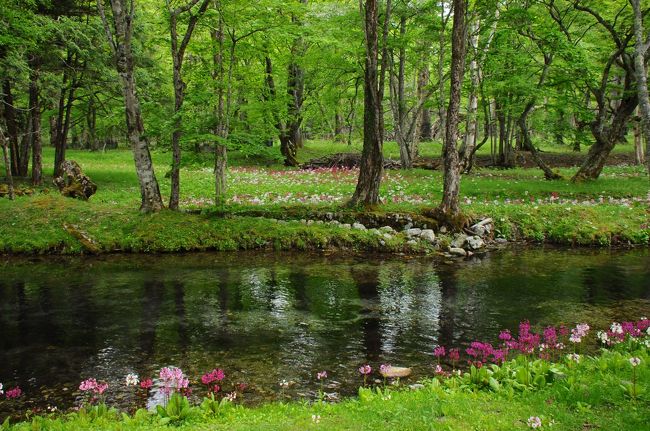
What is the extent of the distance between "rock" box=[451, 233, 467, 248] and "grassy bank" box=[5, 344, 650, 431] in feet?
34.0

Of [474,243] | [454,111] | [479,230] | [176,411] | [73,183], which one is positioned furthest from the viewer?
[73,183]

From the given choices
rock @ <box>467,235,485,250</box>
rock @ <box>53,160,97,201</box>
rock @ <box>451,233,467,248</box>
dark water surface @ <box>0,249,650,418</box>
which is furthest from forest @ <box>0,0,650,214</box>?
dark water surface @ <box>0,249,650,418</box>

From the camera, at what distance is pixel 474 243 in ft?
55.7

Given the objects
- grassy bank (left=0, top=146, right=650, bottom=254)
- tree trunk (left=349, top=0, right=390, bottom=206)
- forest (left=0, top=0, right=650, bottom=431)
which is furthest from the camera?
tree trunk (left=349, top=0, right=390, bottom=206)

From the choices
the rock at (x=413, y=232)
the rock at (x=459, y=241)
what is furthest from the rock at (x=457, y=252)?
the rock at (x=413, y=232)

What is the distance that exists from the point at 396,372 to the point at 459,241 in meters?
10.2

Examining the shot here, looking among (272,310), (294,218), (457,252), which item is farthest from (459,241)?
(272,310)

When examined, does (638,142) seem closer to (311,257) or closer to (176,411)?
(311,257)

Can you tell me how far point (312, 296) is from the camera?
485 inches

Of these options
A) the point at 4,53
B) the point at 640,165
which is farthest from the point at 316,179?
the point at 640,165

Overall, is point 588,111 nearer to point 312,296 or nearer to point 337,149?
Result: point 312,296

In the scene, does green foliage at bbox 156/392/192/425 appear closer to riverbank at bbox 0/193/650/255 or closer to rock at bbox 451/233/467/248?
riverbank at bbox 0/193/650/255

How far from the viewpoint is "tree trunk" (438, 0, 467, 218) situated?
52.5ft

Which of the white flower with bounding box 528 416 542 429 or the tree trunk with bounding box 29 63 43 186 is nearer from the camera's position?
the white flower with bounding box 528 416 542 429
